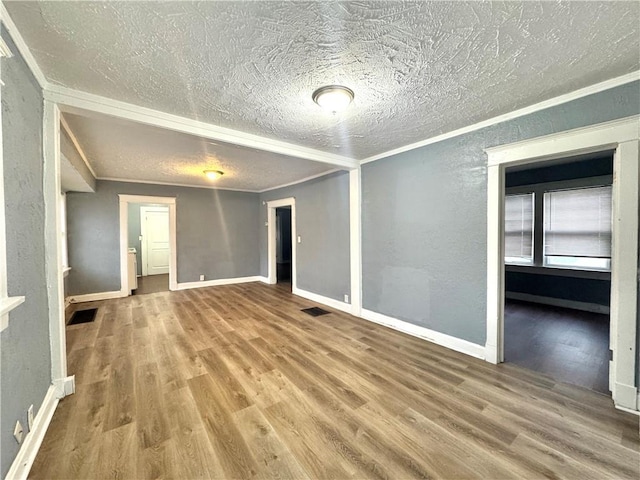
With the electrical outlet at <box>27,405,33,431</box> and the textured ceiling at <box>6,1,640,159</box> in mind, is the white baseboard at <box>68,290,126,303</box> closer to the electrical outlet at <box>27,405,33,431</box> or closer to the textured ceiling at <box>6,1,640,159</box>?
the electrical outlet at <box>27,405,33,431</box>

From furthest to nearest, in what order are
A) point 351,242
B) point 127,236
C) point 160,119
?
point 127,236 → point 351,242 → point 160,119

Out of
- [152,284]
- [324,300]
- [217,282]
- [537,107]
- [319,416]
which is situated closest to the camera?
[319,416]

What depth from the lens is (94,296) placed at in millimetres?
4945

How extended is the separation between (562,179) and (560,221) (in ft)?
2.44

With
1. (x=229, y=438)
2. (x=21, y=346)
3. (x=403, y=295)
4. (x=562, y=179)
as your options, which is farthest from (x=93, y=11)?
(x=562, y=179)

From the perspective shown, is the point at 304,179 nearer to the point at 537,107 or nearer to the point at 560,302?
the point at 537,107

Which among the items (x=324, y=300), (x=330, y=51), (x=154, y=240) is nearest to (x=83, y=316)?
(x=324, y=300)

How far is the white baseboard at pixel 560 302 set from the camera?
406 centimetres

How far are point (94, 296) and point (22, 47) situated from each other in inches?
195

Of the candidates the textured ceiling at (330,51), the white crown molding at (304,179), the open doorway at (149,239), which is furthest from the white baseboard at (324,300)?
the open doorway at (149,239)

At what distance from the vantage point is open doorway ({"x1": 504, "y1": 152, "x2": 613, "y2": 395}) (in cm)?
333

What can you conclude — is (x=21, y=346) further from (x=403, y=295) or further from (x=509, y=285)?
(x=509, y=285)

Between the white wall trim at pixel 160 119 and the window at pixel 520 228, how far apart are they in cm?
436

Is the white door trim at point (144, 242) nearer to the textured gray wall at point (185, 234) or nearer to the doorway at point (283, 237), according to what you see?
the textured gray wall at point (185, 234)
